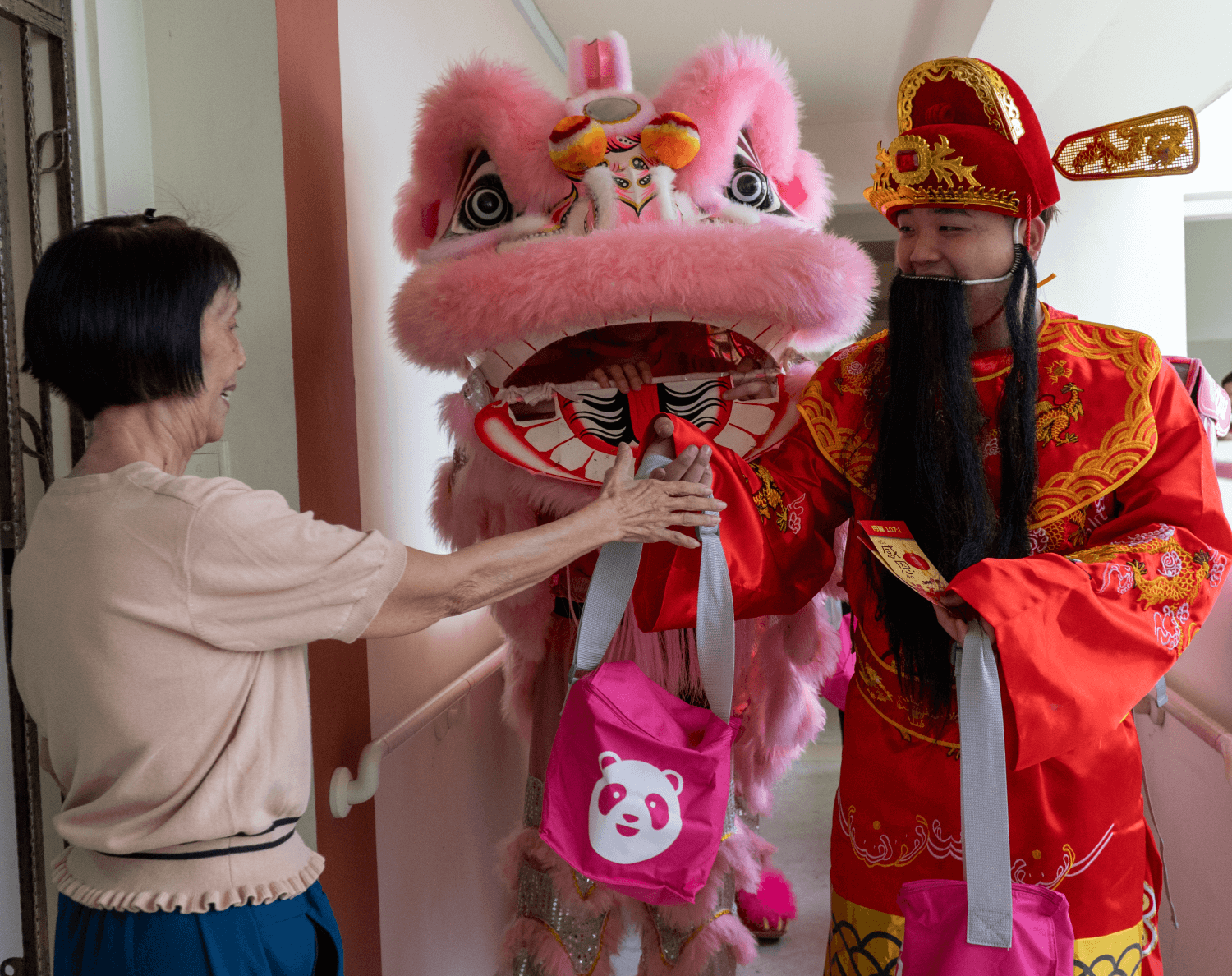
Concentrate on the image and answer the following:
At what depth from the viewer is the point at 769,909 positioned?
8.39ft

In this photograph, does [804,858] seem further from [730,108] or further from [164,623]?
[164,623]

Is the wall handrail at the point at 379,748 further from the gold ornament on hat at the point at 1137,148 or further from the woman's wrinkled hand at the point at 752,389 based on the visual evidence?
the gold ornament on hat at the point at 1137,148

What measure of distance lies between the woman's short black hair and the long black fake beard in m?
0.77

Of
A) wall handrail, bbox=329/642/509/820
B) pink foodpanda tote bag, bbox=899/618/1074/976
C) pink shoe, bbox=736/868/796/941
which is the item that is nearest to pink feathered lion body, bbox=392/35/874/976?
wall handrail, bbox=329/642/509/820

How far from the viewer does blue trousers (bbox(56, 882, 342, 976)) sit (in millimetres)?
912

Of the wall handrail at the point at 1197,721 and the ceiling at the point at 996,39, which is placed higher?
the ceiling at the point at 996,39

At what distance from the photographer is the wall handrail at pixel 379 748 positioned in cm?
142

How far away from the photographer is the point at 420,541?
2.01m

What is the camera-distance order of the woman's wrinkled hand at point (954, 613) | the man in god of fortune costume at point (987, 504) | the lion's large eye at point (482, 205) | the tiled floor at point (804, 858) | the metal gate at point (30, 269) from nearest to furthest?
the woman's wrinkled hand at point (954, 613), the man in god of fortune costume at point (987, 504), the metal gate at point (30, 269), the lion's large eye at point (482, 205), the tiled floor at point (804, 858)

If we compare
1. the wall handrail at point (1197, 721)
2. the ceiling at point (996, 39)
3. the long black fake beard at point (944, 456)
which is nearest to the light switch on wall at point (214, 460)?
the long black fake beard at point (944, 456)

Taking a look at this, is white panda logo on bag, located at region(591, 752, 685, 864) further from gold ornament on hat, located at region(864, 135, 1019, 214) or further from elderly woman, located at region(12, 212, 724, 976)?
gold ornament on hat, located at region(864, 135, 1019, 214)

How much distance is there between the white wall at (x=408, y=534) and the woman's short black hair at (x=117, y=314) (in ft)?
2.41

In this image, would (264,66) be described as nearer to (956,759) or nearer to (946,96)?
(946,96)

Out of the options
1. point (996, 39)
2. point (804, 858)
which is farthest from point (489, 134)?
point (804, 858)
